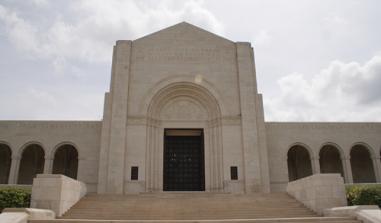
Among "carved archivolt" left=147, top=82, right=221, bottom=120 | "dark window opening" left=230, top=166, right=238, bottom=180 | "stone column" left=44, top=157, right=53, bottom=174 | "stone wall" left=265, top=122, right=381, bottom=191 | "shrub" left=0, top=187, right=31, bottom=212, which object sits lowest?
"shrub" left=0, top=187, right=31, bottom=212

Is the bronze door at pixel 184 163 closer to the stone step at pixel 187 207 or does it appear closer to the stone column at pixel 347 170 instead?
the stone step at pixel 187 207

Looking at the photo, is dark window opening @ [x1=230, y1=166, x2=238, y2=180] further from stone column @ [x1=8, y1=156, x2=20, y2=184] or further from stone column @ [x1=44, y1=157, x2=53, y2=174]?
stone column @ [x1=8, y1=156, x2=20, y2=184]

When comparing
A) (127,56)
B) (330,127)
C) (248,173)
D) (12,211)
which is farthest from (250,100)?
(12,211)

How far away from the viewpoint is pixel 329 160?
27.2 m

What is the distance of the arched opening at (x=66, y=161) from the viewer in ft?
85.9

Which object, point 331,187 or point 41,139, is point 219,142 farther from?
point 41,139

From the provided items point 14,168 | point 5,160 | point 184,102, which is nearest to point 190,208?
point 184,102

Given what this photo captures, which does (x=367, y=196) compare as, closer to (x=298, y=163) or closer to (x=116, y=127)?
(x=116, y=127)

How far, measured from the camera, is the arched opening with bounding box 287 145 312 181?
2683 centimetres

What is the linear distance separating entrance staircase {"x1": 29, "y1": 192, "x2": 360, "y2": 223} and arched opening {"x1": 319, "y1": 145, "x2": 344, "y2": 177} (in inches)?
461

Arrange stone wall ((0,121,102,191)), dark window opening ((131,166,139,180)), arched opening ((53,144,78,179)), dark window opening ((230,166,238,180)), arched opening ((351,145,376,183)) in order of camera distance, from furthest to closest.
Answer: arched opening ((351,145,376,183))
arched opening ((53,144,78,179))
stone wall ((0,121,102,191))
dark window opening ((230,166,238,180))
dark window opening ((131,166,139,180))

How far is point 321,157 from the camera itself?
89.3ft

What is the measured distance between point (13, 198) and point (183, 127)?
12149 millimetres

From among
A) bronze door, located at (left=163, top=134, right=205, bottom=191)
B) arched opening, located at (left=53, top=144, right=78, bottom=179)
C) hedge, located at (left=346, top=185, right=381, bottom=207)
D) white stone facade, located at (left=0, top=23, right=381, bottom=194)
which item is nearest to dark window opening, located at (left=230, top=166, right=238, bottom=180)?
white stone facade, located at (left=0, top=23, right=381, bottom=194)
